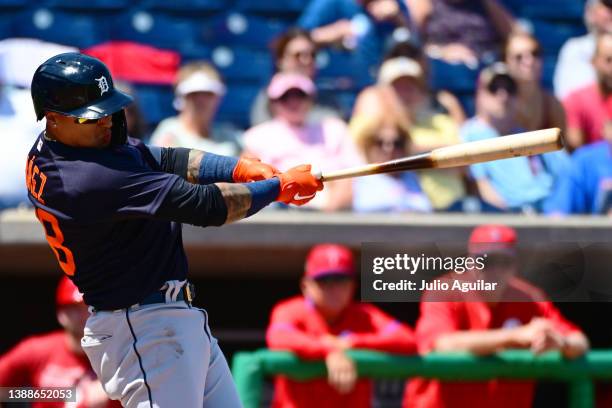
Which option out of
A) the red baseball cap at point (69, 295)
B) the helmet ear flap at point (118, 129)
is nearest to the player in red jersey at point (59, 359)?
the red baseball cap at point (69, 295)

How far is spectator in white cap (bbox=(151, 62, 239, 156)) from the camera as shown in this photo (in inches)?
216

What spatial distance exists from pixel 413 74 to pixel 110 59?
163 cm

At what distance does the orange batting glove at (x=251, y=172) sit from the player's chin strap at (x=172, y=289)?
0.43 m

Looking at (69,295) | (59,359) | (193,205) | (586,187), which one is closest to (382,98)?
(586,187)

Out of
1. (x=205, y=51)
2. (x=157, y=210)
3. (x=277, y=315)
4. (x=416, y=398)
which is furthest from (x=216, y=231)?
(x=157, y=210)

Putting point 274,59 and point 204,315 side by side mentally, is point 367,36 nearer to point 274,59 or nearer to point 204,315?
point 274,59

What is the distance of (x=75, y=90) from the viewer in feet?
9.98

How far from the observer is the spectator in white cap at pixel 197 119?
5.48m

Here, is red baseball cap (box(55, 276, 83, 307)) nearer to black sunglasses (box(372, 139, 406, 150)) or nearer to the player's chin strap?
the player's chin strap

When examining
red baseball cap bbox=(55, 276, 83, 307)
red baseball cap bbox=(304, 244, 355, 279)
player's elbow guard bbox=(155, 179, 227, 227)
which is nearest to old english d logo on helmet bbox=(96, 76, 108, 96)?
player's elbow guard bbox=(155, 179, 227, 227)

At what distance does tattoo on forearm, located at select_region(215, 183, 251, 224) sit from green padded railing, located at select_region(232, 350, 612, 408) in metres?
1.58

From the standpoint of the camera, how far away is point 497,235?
476cm

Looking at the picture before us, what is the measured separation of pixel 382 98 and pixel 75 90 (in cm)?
286

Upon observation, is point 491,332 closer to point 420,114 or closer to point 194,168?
point 420,114
